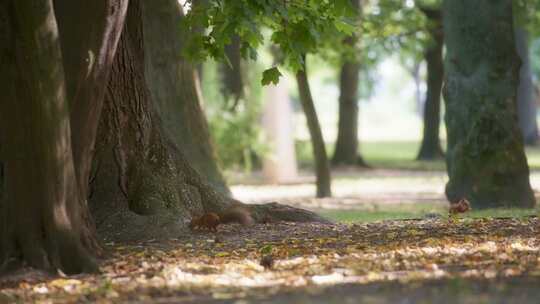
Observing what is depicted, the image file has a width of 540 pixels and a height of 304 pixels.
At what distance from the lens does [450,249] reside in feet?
32.1

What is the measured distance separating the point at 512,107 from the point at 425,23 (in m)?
15.5

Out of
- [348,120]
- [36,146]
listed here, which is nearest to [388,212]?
[36,146]

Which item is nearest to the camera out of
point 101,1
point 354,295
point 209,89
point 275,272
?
point 354,295

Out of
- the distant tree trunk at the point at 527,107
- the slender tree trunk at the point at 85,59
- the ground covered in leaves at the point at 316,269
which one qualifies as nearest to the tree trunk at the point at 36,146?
the ground covered in leaves at the point at 316,269

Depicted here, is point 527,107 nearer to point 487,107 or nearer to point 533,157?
point 533,157

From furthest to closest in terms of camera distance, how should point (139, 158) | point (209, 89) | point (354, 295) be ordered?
point (209, 89) < point (139, 158) < point (354, 295)

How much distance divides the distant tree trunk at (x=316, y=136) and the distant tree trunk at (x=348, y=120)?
12421mm

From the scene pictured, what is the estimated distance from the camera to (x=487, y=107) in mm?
17469

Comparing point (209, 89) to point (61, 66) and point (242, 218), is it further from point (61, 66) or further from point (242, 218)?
point (61, 66)

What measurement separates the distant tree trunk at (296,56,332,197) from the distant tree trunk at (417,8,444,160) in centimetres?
1156

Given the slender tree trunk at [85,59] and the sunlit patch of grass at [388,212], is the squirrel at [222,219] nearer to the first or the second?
the slender tree trunk at [85,59]

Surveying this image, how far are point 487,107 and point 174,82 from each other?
5.19 metres

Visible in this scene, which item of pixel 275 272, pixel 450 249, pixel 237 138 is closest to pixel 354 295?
pixel 275 272

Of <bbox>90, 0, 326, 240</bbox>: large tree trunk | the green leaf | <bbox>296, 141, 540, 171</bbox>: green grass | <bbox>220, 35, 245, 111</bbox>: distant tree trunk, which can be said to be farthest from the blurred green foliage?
the green leaf
